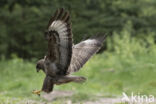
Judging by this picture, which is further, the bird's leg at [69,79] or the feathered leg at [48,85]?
the feathered leg at [48,85]

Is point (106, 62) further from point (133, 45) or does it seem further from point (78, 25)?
point (78, 25)

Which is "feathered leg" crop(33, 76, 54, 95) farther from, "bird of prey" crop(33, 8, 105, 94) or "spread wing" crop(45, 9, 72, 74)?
"spread wing" crop(45, 9, 72, 74)

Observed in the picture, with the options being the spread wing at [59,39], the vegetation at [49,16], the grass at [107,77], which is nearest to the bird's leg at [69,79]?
the spread wing at [59,39]

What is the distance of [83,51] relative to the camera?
241 inches

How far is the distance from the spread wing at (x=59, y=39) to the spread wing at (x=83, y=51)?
1.45 ft

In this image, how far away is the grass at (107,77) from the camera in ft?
31.3

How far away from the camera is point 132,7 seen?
18.7m

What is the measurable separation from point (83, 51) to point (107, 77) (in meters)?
5.52

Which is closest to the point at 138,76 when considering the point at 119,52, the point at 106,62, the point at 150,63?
the point at 150,63

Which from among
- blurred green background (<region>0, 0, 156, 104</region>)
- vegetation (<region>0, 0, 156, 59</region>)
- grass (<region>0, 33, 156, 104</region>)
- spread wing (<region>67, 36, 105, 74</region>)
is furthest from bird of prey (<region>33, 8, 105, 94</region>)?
vegetation (<region>0, 0, 156, 59</region>)

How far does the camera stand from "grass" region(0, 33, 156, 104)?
9.55m

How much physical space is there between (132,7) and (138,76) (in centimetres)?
809

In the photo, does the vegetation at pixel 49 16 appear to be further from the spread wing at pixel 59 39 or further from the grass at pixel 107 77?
the spread wing at pixel 59 39

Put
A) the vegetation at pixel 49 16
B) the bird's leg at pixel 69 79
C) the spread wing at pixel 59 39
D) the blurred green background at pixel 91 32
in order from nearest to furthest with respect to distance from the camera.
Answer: the spread wing at pixel 59 39, the bird's leg at pixel 69 79, the blurred green background at pixel 91 32, the vegetation at pixel 49 16
